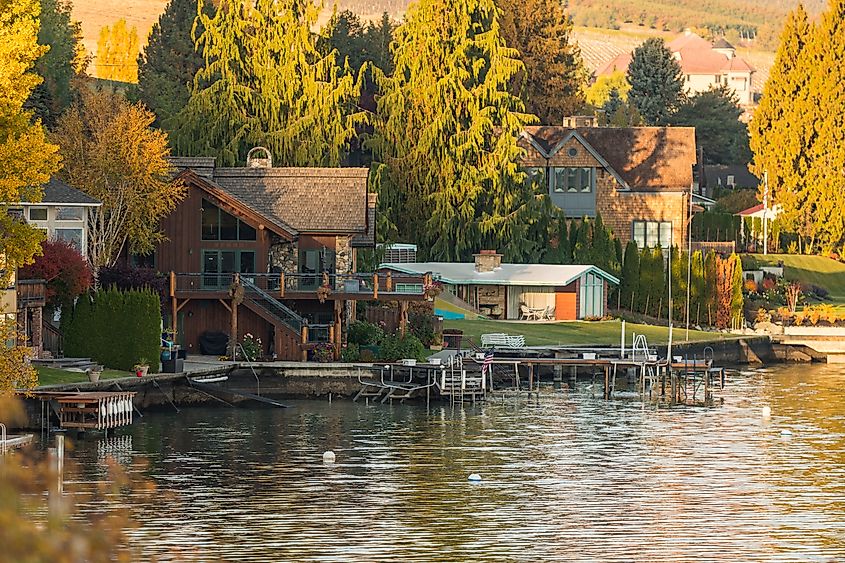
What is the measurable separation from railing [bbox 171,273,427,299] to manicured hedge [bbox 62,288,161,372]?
414cm

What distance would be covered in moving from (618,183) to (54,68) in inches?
1404

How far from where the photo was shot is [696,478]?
4009 cm

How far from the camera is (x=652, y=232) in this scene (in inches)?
3927

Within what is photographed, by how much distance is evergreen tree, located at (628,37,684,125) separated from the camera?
159 metres

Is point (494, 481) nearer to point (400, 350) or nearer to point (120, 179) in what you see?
point (400, 350)

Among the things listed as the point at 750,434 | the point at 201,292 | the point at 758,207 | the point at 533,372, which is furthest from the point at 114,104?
the point at 758,207

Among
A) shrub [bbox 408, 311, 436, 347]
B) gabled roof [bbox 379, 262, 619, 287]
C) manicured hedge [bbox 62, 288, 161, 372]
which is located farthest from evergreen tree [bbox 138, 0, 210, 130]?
manicured hedge [bbox 62, 288, 161, 372]

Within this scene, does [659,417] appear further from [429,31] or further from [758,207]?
[758,207]

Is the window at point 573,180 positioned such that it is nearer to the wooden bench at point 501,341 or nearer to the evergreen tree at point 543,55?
the evergreen tree at point 543,55

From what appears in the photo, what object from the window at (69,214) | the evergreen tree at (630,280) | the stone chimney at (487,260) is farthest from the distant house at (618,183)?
the window at (69,214)

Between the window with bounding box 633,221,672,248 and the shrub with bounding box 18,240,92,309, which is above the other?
the window with bounding box 633,221,672,248

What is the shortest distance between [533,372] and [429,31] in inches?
1107

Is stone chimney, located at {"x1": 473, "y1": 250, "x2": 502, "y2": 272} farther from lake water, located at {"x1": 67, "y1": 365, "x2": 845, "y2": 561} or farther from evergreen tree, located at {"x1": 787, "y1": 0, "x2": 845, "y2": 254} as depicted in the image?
evergreen tree, located at {"x1": 787, "y1": 0, "x2": 845, "y2": 254}

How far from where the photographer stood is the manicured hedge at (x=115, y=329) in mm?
54281
